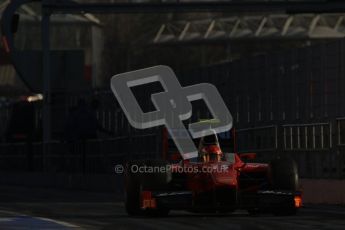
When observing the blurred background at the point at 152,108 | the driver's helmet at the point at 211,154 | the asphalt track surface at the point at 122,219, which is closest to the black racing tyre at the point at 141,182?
the asphalt track surface at the point at 122,219

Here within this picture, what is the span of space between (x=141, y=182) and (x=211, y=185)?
3.94 ft

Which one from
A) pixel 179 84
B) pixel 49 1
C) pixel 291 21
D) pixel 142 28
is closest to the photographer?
pixel 179 84

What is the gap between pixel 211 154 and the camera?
19.3 m

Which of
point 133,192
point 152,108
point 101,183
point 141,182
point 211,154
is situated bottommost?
point 133,192

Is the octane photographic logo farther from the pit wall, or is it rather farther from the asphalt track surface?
the asphalt track surface

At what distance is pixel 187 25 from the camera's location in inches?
3191

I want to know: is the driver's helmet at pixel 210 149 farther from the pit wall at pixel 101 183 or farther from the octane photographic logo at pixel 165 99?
the octane photographic logo at pixel 165 99

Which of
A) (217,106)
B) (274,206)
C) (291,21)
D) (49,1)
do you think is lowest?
(274,206)

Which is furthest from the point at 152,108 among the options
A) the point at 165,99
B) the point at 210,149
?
the point at 210,149

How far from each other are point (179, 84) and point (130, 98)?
2.54 metres

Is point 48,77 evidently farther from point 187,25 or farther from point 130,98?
point 187,25

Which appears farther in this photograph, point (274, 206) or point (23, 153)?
point (23, 153)

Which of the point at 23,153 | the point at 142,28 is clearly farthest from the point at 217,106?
the point at 142,28

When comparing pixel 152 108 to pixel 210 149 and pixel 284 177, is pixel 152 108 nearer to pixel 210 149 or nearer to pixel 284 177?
pixel 210 149
